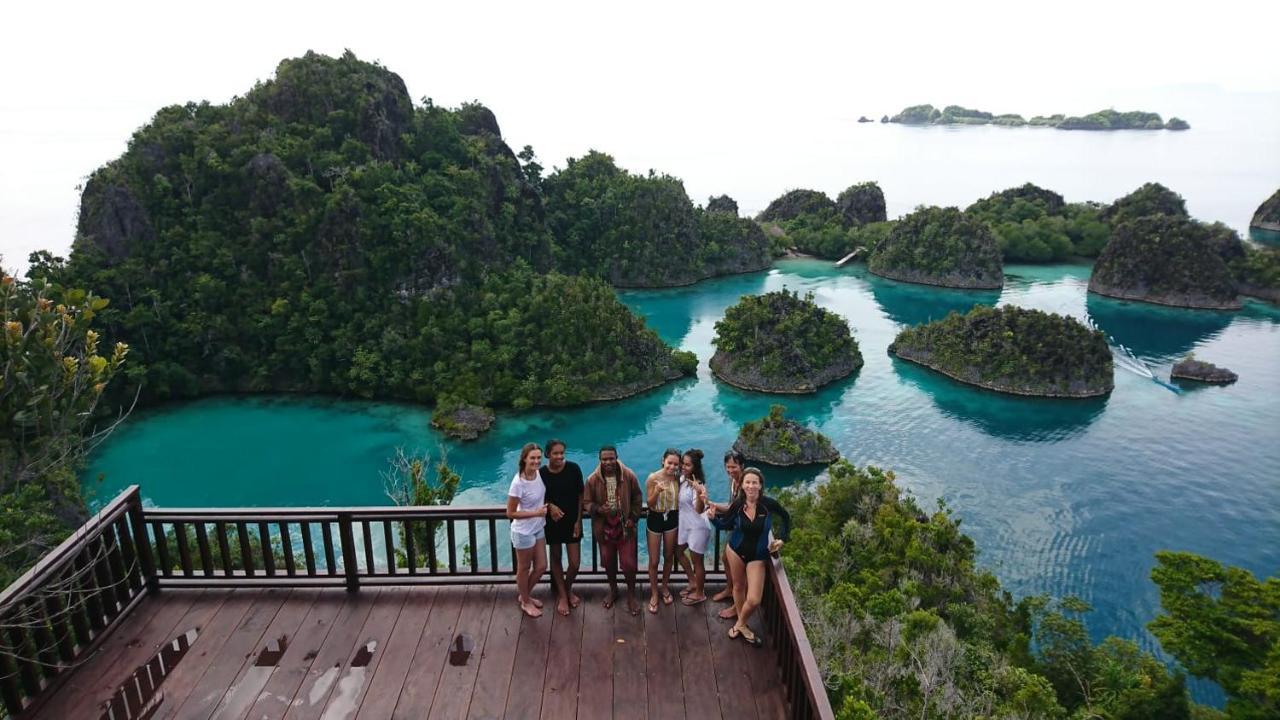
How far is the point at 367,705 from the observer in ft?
16.6

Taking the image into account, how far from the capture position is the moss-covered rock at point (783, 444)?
2705 centimetres

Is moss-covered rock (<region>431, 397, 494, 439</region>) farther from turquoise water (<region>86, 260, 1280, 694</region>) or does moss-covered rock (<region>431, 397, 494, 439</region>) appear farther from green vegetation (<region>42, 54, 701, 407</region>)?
green vegetation (<region>42, 54, 701, 407</region>)

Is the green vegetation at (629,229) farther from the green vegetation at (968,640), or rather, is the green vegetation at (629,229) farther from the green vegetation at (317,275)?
the green vegetation at (968,640)

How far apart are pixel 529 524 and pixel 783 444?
2190 centimetres

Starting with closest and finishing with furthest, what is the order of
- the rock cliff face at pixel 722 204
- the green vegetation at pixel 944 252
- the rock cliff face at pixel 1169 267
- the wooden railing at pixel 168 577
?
the wooden railing at pixel 168 577 → the rock cliff face at pixel 1169 267 → the green vegetation at pixel 944 252 → the rock cliff face at pixel 722 204

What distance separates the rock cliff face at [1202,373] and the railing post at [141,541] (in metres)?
44.6

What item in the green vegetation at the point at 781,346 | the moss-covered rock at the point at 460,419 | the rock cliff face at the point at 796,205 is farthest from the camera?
the rock cliff face at the point at 796,205

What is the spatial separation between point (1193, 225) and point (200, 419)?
62.6m

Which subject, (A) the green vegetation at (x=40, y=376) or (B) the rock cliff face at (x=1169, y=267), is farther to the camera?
(B) the rock cliff face at (x=1169, y=267)

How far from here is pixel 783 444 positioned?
88.2ft

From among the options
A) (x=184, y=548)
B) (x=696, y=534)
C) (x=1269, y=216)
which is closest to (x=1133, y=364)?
(x=696, y=534)

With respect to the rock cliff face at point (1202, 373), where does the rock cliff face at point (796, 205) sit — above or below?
above

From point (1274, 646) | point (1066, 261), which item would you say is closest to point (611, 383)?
point (1274, 646)

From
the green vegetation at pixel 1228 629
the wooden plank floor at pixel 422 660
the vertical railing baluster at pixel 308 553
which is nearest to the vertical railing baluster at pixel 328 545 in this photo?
the vertical railing baluster at pixel 308 553
